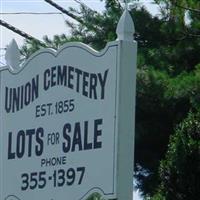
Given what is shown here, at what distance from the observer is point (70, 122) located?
701 centimetres

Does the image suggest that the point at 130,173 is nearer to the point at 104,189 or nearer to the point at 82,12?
the point at 104,189

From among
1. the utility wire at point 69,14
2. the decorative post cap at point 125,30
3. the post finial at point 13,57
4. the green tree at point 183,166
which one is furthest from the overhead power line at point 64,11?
the decorative post cap at point 125,30

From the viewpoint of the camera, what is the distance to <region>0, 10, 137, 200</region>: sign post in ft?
21.8

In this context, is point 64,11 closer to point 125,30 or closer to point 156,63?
point 156,63

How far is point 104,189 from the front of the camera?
263 inches

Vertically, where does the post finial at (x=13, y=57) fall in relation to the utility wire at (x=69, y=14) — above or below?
below

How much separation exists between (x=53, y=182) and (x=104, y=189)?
61cm

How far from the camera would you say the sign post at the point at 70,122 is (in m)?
6.65

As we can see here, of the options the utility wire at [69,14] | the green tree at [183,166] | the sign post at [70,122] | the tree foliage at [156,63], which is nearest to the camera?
the sign post at [70,122]

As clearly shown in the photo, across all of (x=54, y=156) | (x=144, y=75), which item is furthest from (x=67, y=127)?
(x=144, y=75)

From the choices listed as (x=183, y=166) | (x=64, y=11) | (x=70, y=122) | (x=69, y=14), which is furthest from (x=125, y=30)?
(x=64, y=11)

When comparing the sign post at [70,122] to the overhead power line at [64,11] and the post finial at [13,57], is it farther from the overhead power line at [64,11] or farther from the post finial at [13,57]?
the overhead power line at [64,11]

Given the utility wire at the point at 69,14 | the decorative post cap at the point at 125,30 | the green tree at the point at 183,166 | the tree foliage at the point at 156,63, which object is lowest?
the green tree at the point at 183,166

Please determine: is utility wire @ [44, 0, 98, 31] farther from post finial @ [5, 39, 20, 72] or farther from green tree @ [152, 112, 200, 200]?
post finial @ [5, 39, 20, 72]
